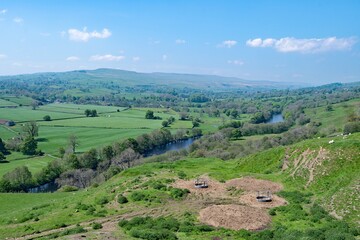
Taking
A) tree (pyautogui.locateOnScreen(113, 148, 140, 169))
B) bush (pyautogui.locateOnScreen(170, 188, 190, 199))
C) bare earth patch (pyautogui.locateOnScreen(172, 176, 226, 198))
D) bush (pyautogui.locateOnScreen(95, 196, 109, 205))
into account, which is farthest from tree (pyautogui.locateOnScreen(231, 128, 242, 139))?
bush (pyautogui.locateOnScreen(95, 196, 109, 205))

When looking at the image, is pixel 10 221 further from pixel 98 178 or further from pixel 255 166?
pixel 98 178

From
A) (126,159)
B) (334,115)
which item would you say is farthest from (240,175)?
(334,115)

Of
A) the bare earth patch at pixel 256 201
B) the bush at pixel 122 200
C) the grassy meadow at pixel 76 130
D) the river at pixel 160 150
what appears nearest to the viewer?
the bare earth patch at pixel 256 201

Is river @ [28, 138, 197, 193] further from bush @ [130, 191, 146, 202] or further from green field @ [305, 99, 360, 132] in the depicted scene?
green field @ [305, 99, 360, 132]

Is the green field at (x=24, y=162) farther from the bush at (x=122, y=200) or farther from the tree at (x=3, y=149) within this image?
the bush at (x=122, y=200)

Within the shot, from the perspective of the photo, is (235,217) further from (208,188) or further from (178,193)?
(208,188)

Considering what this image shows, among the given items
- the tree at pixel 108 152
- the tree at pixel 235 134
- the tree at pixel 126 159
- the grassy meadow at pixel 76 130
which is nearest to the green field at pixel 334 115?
the tree at pixel 235 134

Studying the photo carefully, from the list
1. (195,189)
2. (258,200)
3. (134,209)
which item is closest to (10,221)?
(134,209)
